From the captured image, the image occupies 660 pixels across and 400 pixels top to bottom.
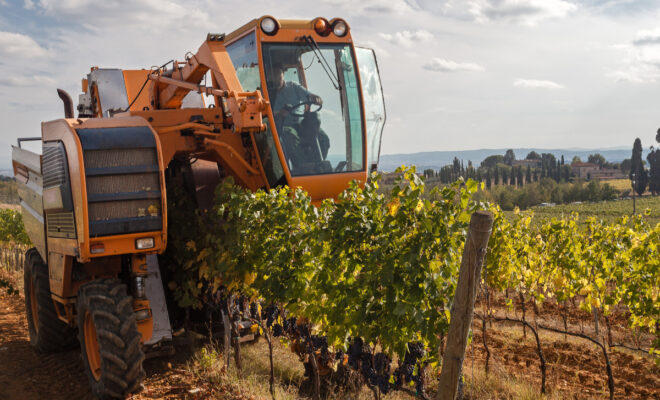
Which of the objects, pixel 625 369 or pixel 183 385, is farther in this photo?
pixel 625 369

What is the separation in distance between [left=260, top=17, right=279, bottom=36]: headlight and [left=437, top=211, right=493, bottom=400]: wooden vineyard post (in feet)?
13.1

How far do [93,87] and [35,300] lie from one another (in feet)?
11.7

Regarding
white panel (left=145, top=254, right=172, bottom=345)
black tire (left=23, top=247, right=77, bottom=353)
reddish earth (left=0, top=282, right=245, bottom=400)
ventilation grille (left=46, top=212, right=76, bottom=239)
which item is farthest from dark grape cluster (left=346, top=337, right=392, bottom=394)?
black tire (left=23, top=247, right=77, bottom=353)

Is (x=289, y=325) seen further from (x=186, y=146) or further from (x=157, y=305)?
(x=186, y=146)

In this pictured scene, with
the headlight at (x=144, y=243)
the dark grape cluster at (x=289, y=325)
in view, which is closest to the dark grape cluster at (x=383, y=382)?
the dark grape cluster at (x=289, y=325)

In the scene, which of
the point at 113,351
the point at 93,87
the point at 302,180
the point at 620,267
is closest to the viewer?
the point at 113,351

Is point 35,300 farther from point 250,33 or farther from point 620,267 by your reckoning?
point 620,267

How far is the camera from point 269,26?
5.95 m

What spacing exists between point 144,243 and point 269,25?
2.87 meters

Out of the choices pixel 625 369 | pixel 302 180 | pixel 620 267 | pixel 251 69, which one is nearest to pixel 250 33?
pixel 251 69

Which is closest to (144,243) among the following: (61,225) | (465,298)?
(61,225)

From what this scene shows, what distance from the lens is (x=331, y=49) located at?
6.21 m

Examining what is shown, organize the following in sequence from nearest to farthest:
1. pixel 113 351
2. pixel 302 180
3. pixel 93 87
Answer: pixel 113 351 < pixel 302 180 < pixel 93 87

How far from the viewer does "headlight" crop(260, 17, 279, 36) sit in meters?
5.94
